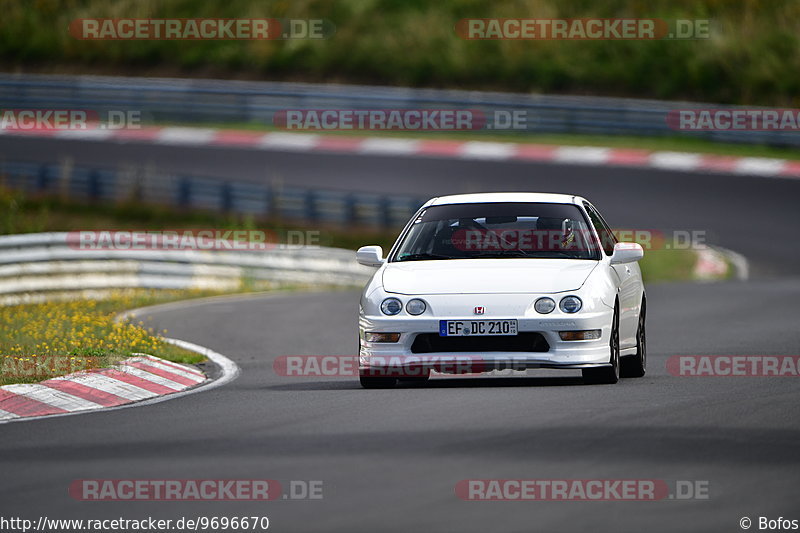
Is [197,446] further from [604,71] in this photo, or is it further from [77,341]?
[604,71]

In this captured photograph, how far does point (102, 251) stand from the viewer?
2294 cm

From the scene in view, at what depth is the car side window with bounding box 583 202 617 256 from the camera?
39.3 feet

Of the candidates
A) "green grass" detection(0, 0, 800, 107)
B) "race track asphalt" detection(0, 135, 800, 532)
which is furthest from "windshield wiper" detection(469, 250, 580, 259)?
"green grass" detection(0, 0, 800, 107)

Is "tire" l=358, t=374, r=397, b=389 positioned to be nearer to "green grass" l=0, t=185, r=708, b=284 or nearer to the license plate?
the license plate

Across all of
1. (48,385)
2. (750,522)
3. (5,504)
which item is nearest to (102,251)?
(48,385)

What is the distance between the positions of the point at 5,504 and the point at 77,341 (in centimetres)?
616

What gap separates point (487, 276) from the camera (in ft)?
35.5

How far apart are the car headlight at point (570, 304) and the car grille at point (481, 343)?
251mm

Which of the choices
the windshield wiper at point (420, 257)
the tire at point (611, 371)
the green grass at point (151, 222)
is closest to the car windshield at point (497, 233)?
the windshield wiper at point (420, 257)

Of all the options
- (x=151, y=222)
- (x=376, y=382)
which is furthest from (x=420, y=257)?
(x=151, y=222)

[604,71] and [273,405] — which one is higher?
[604,71]

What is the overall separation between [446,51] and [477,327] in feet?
108

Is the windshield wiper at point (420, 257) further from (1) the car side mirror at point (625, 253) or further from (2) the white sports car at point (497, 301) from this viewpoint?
(1) the car side mirror at point (625, 253)

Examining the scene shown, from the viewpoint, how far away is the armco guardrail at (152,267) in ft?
72.2
